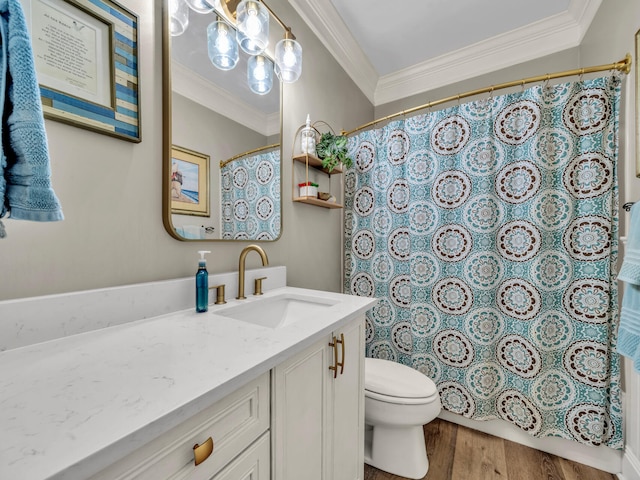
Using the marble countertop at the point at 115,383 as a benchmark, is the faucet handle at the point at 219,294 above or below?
above

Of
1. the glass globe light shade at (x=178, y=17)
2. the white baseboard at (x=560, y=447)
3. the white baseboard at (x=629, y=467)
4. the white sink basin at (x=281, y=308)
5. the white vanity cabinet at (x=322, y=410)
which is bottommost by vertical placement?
the white baseboard at (x=560, y=447)

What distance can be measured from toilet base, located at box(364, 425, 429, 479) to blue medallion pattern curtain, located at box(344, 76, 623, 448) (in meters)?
0.43

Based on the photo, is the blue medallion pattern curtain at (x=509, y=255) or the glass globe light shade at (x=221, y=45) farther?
the blue medallion pattern curtain at (x=509, y=255)

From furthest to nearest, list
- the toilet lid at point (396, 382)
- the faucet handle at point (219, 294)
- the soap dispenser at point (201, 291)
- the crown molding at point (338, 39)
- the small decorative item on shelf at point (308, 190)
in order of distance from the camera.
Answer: the crown molding at point (338, 39) → the small decorative item on shelf at point (308, 190) → the toilet lid at point (396, 382) → the faucet handle at point (219, 294) → the soap dispenser at point (201, 291)

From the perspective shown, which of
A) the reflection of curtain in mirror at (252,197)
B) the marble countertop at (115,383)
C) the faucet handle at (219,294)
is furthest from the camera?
the reflection of curtain in mirror at (252,197)

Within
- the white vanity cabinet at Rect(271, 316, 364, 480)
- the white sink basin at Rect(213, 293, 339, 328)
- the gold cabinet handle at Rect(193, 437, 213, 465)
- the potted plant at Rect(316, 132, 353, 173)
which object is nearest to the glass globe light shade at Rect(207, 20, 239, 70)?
the potted plant at Rect(316, 132, 353, 173)

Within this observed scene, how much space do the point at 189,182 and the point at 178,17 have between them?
1.90 ft

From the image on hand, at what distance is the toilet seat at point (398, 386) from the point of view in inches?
48.9

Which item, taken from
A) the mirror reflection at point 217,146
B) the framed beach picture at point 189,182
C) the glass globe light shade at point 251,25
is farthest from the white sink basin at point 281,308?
the glass globe light shade at point 251,25

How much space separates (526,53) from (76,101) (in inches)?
105

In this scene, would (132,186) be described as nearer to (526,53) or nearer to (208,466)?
(208,466)

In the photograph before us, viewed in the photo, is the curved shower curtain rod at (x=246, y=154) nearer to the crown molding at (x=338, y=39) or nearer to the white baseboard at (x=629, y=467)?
the crown molding at (x=338, y=39)

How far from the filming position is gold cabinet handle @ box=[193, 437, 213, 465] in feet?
1.56

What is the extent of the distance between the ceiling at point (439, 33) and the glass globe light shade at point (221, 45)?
656mm
